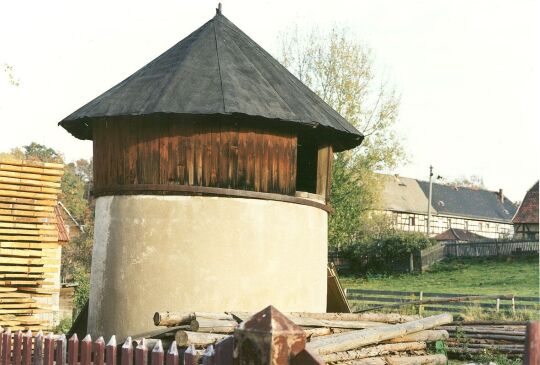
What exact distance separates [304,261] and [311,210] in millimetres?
1007

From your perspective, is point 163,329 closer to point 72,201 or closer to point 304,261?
point 304,261

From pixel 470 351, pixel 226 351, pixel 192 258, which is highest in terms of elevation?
pixel 192 258

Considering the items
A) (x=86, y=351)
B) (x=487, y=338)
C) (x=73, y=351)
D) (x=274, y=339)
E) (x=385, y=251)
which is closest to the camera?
(x=274, y=339)

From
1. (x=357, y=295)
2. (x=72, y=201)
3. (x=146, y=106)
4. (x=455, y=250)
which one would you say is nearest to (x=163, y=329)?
(x=146, y=106)

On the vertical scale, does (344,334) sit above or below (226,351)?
below

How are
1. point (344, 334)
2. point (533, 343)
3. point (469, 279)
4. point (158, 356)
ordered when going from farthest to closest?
point (469, 279)
point (344, 334)
point (158, 356)
point (533, 343)

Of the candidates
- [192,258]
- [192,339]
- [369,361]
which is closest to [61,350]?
[192,339]

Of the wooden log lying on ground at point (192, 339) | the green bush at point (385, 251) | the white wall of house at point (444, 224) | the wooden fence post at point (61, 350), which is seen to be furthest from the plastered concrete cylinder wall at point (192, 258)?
the white wall of house at point (444, 224)

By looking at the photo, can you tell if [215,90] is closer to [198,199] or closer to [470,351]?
[198,199]

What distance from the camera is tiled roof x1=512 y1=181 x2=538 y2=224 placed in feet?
200

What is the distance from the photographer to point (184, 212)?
1291 centimetres

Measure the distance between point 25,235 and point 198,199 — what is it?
15.8 ft

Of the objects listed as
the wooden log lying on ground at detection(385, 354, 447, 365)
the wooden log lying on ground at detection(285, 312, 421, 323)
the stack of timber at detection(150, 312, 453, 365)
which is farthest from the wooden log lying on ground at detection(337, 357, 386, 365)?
the wooden log lying on ground at detection(285, 312, 421, 323)

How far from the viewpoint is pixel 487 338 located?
17.2m
